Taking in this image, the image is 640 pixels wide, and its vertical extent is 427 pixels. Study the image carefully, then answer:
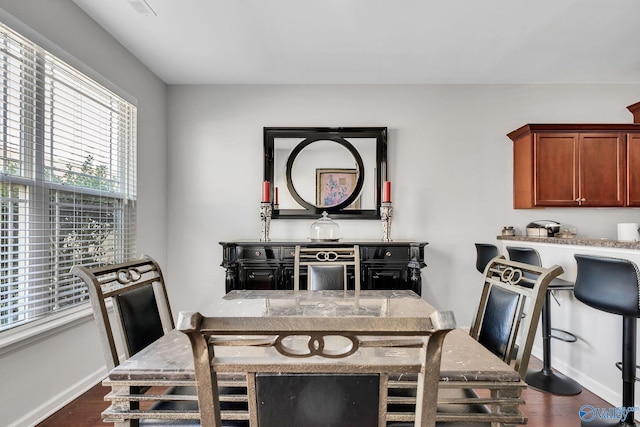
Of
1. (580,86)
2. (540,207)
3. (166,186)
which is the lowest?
(540,207)

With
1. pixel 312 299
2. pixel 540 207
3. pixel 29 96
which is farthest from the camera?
pixel 540 207

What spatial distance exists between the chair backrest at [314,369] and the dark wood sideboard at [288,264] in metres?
2.33

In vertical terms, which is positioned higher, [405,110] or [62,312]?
[405,110]

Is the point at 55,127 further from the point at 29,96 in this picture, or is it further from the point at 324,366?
the point at 324,366

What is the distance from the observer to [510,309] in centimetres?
131

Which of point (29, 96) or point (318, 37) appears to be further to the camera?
point (318, 37)

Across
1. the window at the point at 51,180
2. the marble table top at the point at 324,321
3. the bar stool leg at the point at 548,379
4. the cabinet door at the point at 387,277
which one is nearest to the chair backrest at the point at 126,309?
the marble table top at the point at 324,321

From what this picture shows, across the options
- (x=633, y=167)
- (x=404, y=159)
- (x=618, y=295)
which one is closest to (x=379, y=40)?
(x=404, y=159)

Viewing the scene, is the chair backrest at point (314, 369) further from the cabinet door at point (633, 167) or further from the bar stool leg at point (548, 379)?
the cabinet door at point (633, 167)

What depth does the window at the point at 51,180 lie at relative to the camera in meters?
1.84

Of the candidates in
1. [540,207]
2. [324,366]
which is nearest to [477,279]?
[540,207]

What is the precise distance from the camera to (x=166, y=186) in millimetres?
3559

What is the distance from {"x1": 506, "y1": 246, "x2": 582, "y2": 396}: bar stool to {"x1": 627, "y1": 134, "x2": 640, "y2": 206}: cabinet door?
1490 millimetres

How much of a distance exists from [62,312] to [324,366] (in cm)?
231
